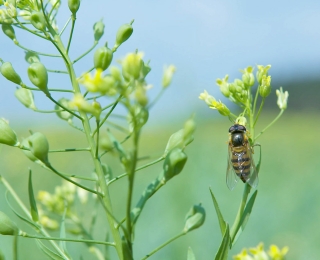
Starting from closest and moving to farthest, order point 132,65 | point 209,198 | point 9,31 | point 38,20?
point 132,65, point 38,20, point 9,31, point 209,198

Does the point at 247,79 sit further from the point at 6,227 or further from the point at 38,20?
the point at 6,227

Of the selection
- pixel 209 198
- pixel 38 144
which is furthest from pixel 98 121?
pixel 209 198

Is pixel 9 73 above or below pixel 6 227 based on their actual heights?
above

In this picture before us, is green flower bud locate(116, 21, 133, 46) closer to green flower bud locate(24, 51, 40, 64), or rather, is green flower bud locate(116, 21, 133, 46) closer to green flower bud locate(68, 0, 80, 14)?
green flower bud locate(68, 0, 80, 14)

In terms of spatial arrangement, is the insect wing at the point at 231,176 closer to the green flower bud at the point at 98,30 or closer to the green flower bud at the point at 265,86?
the green flower bud at the point at 265,86

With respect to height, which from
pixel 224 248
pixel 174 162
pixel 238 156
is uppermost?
pixel 238 156

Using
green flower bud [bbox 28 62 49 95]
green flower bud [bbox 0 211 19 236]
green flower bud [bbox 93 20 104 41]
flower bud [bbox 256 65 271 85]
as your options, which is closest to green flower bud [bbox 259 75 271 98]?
flower bud [bbox 256 65 271 85]
